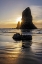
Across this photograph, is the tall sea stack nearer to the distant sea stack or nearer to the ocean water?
the distant sea stack

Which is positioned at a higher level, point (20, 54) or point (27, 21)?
point (27, 21)

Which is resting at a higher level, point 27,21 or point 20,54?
point 27,21

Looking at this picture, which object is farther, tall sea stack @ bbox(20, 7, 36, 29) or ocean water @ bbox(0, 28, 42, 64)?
tall sea stack @ bbox(20, 7, 36, 29)

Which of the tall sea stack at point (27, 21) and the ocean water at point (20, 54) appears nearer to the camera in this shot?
the ocean water at point (20, 54)

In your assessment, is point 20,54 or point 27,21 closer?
point 20,54

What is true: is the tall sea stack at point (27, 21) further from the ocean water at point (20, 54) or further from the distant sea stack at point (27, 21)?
the ocean water at point (20, 54)

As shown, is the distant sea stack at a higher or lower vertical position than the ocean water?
higher

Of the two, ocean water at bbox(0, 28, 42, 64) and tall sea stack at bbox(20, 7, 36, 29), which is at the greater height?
tall sea stack at bbox(20, 7, 36, 29)

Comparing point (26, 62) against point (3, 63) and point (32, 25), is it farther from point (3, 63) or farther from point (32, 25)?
point (32, 25)

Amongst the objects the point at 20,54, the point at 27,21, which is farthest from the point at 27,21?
the point at 20,54

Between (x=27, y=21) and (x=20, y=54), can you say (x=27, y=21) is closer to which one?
(x=27, y=21)

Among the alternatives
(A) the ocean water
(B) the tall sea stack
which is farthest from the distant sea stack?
(A) the ocean water

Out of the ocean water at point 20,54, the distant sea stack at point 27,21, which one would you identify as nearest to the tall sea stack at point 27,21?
the distant sea stack at point 27,21

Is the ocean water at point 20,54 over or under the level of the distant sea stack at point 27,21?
under
